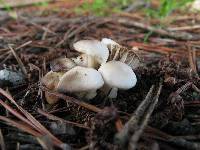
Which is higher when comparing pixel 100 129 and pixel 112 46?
pixel 112 46

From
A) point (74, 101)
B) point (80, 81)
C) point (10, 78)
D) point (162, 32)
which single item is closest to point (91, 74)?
point (80, 81)

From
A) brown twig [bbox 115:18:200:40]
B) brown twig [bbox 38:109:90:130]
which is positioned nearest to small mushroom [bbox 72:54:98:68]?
brown twig [bbox 38:109:90:130]

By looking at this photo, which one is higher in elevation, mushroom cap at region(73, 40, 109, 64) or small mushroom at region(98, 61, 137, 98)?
mushroom cap at region(73, 40, 109, 64)

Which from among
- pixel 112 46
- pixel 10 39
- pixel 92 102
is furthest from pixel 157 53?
pixel 10 39

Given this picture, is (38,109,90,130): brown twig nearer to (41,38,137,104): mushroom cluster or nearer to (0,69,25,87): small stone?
(41,38,137,104): mushroom cluster

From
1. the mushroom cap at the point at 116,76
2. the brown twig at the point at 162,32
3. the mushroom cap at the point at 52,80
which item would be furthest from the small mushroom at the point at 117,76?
the brown twig at the point at 162,32

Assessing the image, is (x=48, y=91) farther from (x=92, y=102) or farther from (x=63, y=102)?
(x=92, y=102)
